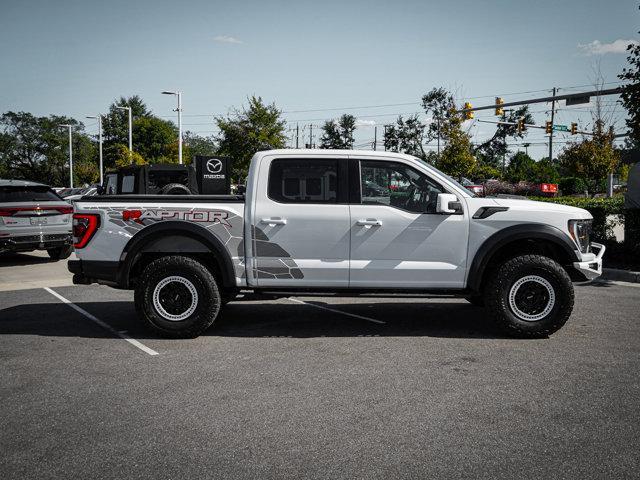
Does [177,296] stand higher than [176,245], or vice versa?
[176,245]

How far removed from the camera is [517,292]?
632cm

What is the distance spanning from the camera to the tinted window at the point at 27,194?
12.2m

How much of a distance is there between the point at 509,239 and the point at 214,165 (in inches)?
439

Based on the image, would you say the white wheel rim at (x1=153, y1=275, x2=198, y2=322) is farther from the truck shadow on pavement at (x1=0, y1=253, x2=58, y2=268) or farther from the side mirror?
the truck shadow on pavement at (x1=0, y1=253, x2=58, y2=268)

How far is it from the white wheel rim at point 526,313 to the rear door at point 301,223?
1.82 meters

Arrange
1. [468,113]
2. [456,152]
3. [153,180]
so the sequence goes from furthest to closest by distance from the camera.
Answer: [456,152] → [468,113] → [153,180]

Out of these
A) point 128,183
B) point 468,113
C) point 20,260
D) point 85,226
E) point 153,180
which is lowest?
point 20,260

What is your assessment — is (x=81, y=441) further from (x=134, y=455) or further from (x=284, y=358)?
(x=284, y=358)

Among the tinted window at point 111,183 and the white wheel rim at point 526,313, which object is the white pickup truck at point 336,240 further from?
the tinted window at point 111,183

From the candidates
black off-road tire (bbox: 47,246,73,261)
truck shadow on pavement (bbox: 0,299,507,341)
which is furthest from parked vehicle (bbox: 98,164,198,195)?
truck shadow on pavement (bbox: 0,299,507,341)

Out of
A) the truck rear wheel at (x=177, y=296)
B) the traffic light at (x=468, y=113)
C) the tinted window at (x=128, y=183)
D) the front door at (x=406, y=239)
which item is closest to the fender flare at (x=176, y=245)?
the truck rear wheel at (x=177, y=296)

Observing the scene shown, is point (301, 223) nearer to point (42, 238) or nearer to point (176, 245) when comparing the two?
point (176, 245)

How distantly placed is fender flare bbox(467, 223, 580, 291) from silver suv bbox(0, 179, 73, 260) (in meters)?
9.66

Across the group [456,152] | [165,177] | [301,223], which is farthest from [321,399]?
[456,152]
